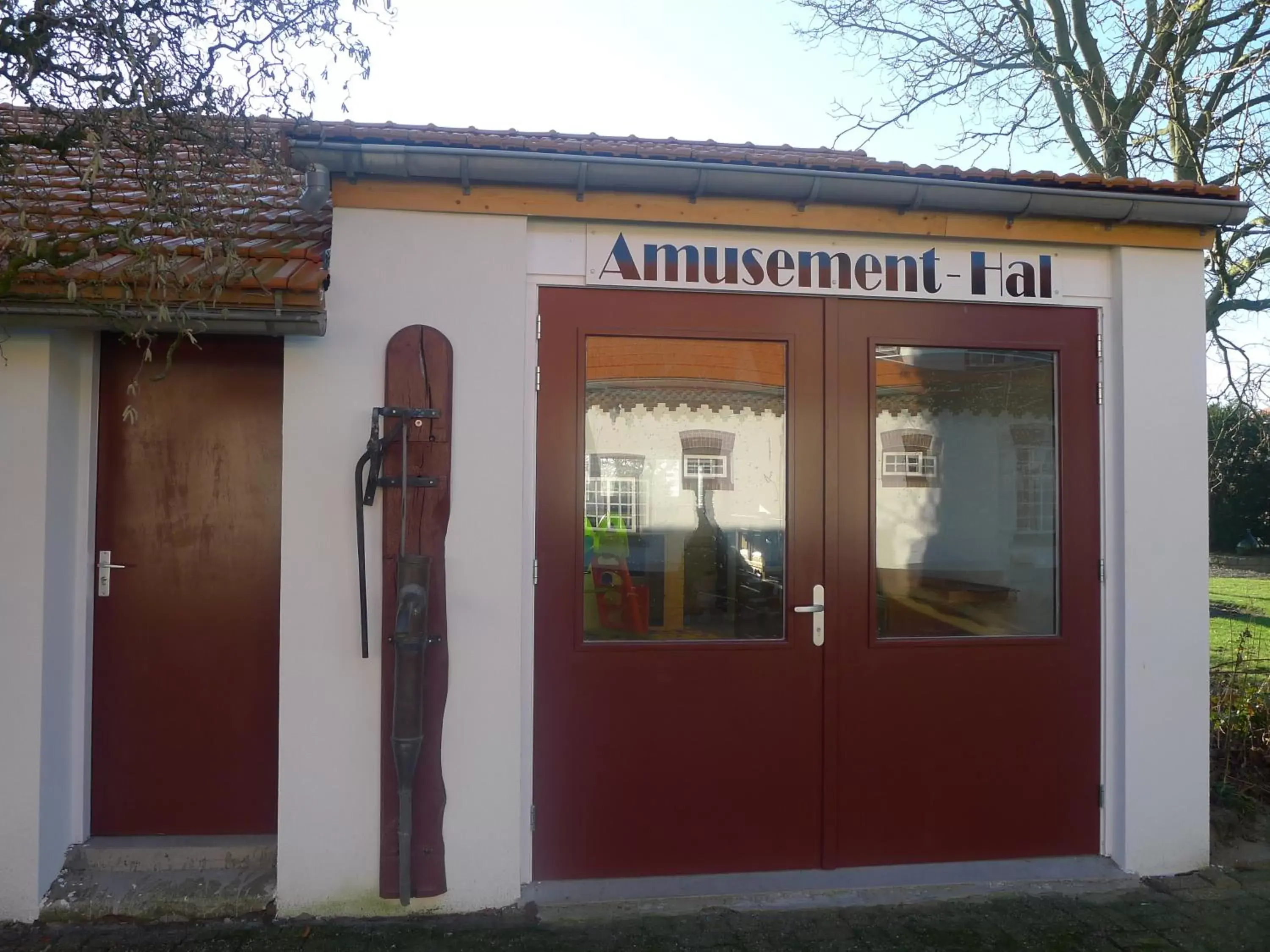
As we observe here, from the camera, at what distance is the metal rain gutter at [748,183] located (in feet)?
13.0

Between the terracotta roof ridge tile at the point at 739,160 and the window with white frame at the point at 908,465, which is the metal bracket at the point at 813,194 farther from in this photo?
the window with white frame at the point at 908,465

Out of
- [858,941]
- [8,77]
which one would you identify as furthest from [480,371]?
[858,941]

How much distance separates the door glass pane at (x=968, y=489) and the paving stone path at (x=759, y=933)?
4.20 feet

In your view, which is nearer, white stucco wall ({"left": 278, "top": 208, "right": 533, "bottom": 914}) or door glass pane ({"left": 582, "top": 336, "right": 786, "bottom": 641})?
white stucco wall ({"left": 278, "top": 208, "right": 533, "bottom": 914})

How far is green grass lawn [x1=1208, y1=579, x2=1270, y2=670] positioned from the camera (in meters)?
6.22

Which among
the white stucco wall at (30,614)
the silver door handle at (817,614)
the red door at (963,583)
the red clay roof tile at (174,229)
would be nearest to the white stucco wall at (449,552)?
the red clay roof tile at (174,229)

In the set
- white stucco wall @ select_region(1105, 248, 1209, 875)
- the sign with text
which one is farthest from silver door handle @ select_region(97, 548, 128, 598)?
white stucco wall @ select_region(1105, 248, 1209, 875)

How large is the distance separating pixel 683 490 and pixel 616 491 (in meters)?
0.33

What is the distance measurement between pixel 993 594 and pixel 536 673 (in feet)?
7.57

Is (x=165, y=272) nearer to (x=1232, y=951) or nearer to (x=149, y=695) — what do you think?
(x=149, y=695)

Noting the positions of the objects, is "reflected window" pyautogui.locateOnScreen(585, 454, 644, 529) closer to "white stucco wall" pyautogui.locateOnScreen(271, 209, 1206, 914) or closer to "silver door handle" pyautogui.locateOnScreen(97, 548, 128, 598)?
"white stucco wall" pyautogui.locateOnScreen(271, 209, 1206, 914)

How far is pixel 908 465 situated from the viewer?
181 inches

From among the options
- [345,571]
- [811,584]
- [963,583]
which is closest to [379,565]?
[345,571]

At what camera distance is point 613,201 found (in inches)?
167
